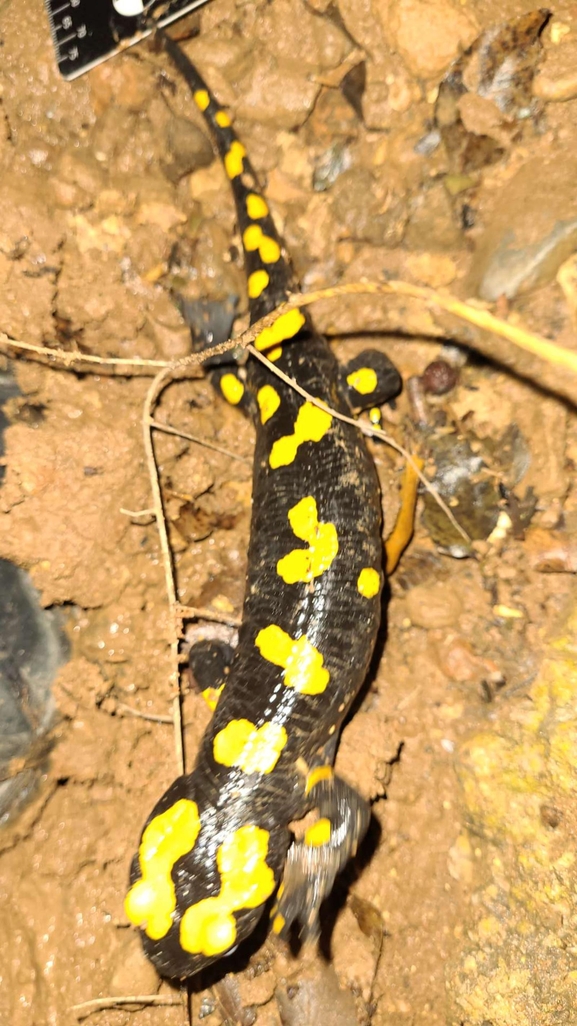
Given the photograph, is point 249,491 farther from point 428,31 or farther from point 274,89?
point 428,31

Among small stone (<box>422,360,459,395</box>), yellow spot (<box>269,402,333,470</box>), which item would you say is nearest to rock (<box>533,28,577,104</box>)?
small stone (<box>422,360,459,395</box>)

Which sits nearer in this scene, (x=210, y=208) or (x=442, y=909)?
(x=442, y=909)

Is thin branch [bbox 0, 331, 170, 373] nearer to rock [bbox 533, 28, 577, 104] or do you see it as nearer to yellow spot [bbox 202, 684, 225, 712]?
yellow spot [bbox 202, 684, 225, 712]

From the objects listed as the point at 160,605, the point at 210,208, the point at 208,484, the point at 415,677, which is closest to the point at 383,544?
the point at 415,677

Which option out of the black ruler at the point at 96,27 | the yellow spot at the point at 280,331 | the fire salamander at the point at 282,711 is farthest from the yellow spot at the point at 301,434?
the black ruler at the point at 96,27

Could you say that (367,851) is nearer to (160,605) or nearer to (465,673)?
(465,673)

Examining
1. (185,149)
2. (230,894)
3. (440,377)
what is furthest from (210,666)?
(185,149)

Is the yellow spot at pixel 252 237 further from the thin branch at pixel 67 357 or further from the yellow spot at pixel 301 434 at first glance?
the yellow spot at pixel 301 434
